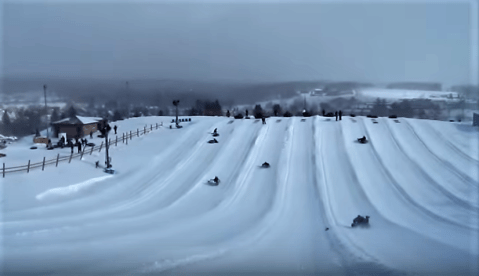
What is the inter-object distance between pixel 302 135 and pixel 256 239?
13.9m

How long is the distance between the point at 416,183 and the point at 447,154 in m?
4.40

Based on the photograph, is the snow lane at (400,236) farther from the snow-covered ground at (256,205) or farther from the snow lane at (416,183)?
the snow lane at (416,183)

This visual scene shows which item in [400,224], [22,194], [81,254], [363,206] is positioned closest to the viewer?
[81,254]

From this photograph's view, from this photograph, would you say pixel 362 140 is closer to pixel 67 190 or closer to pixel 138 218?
pixel 138 218

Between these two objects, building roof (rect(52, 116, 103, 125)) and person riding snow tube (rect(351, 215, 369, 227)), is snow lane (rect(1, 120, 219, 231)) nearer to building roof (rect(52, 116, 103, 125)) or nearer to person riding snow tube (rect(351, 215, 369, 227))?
building roof (rect(52, 116, 103, 125))

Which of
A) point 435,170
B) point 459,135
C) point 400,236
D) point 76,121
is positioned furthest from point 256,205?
point 76,121

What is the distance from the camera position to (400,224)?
11711mm

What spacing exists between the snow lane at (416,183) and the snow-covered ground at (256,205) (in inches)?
3.1

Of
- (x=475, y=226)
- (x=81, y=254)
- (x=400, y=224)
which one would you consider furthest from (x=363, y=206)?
(x=81, y=254)

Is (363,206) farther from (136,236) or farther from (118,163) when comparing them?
(118,163)

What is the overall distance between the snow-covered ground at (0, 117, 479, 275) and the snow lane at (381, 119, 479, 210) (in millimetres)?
79

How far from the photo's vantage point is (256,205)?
14188 millimetres

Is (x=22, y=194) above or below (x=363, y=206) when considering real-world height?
above

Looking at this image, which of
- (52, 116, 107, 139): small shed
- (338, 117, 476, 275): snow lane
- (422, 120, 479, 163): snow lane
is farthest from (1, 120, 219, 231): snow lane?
(422, 120, 479, 163): snow lane
